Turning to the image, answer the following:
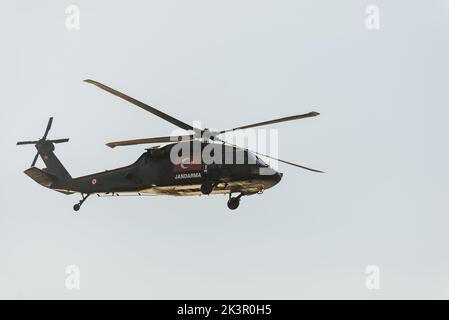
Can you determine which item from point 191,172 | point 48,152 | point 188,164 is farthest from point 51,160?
point 191,172

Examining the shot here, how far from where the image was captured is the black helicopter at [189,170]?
1598 inches

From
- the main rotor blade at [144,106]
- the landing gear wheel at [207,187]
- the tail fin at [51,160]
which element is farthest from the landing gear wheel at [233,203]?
the tail fin at [51,160]

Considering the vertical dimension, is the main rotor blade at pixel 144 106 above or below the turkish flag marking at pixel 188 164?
above

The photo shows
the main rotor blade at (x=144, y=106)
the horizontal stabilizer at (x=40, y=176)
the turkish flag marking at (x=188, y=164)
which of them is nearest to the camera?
the main rotor blade at (x=144, y=106)

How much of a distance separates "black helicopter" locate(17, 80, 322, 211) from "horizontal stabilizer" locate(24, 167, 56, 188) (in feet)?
11.8

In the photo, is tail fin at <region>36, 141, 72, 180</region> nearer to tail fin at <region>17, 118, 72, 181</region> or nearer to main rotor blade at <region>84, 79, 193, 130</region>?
tail fin at <region>17, 118, 72, 181</region>

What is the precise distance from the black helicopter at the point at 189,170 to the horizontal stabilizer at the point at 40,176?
3604mm

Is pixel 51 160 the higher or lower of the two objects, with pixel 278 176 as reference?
higher

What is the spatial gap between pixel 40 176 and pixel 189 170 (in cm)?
1155

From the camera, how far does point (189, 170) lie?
42.0 metres

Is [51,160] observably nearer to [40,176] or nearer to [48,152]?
[48,152]

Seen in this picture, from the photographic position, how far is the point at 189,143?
42.5 meters

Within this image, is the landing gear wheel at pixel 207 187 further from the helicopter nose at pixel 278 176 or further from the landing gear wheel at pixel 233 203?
the helicopter nose at pixel 278 176
